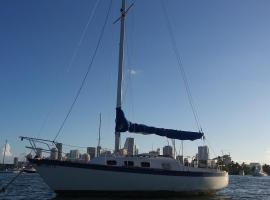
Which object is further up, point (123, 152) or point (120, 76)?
point (120, 76)

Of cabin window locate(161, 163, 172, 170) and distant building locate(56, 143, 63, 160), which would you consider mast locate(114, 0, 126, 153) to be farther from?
distant building locate(56, 143, 63, 160)

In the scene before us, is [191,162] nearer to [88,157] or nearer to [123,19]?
[88,157]

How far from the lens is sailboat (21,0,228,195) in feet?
72.4

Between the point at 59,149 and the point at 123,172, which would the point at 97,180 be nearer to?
the point at 123,172

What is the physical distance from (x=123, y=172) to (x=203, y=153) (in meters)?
11.0

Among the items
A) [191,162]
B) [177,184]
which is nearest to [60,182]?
[177,184]

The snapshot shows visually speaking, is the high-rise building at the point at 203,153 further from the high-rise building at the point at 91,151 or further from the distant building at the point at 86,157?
the distant building at the point at 86,157

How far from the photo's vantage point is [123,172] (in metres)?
22.6

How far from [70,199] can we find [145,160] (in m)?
5.27

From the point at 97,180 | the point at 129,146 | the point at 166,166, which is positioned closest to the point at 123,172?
the point at 97,180

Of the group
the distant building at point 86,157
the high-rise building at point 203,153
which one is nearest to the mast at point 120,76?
the distant building at point 86,157

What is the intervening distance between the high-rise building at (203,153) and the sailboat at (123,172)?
152 inches

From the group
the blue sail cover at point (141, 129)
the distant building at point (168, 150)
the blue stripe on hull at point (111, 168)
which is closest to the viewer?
the blue stripe on hull at point (111, 168)

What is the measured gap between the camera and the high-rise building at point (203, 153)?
31331 mm
